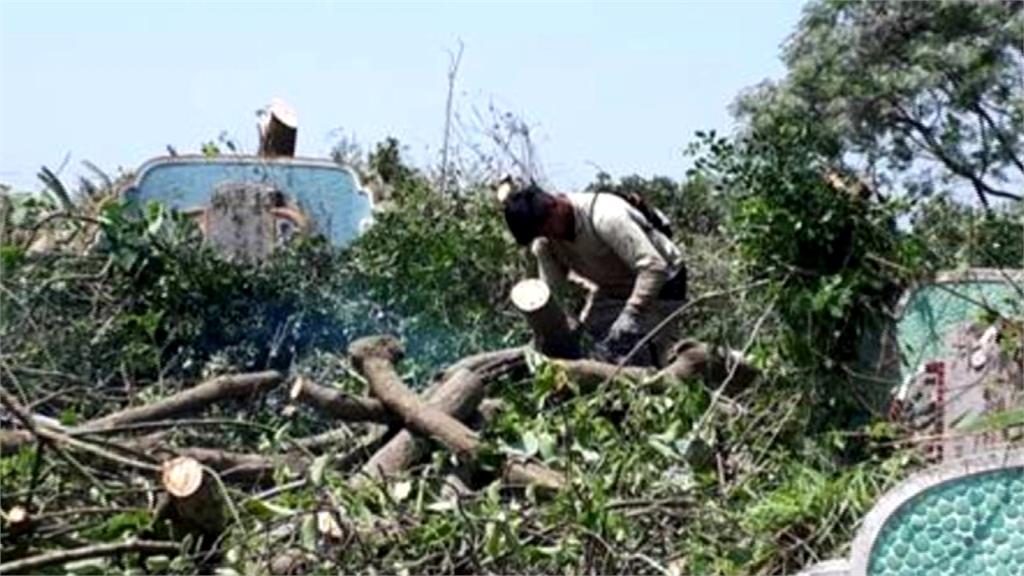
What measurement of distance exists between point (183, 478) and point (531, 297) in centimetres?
183

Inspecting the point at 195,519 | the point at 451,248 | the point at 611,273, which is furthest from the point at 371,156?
the point at 195,519

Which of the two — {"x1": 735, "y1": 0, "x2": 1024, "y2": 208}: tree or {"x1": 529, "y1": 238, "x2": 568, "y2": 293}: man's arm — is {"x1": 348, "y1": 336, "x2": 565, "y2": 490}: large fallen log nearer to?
{"x1": 529, "y1": 238, "x2": 568, "y2": 293}: man's arm

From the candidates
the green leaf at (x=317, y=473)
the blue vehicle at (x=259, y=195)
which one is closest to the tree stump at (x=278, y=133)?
the blue vehicle at (x=259, y=195)

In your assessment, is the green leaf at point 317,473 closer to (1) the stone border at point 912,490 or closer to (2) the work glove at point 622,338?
(1) the stone border at point 912,490

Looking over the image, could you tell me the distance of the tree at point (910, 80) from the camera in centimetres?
1858

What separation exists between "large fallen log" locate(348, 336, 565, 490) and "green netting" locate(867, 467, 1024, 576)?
4.13 ft

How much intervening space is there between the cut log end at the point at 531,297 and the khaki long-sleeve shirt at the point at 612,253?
0.34 m

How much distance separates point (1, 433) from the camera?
513 centimetres

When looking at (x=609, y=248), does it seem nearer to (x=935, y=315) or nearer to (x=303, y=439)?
(x=303, y=439)

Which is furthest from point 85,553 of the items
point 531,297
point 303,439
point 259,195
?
point 259,195

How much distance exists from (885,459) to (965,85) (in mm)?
14388

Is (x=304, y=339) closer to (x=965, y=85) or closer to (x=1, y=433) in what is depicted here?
(x=1, y=433)

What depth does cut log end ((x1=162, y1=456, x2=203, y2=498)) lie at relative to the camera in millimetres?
4242

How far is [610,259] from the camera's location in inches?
249
